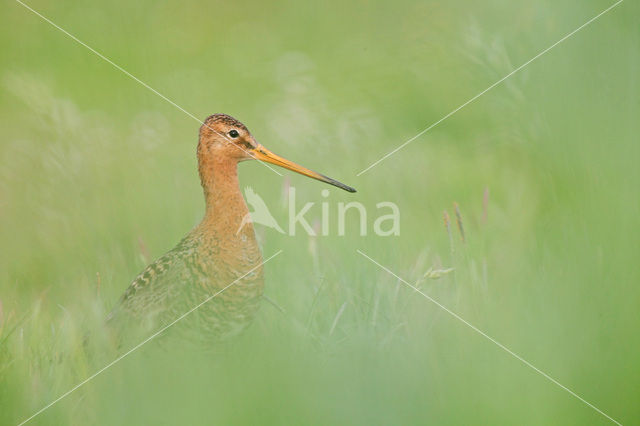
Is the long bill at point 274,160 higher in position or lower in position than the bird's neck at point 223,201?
higher

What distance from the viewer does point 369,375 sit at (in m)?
2.87

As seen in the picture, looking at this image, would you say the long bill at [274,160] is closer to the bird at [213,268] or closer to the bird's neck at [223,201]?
the bird at [213,268]

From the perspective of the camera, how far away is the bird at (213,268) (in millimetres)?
3361

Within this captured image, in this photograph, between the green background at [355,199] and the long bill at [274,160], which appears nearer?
the green background at [355,199]

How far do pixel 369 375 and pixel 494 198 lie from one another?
1980 mm

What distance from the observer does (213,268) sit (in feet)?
11.6

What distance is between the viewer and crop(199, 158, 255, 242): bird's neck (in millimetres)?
3645

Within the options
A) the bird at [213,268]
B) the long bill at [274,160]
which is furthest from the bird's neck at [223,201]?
the long bill at [274,160]

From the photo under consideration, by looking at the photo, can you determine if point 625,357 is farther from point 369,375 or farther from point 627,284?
point 369,375

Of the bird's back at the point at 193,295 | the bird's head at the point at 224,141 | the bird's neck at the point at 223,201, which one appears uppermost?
the bird's head at the point at 224,141

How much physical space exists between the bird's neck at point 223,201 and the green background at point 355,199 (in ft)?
0.77

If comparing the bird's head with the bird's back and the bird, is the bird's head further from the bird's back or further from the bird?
the bird's back

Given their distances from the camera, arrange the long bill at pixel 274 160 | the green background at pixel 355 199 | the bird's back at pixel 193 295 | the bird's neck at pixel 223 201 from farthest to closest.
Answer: the long bill at pixel 274 160 < the bird's neck at pixel 223 201 < the bird's back at pixel 193 295 < the green background at pixel 355 199

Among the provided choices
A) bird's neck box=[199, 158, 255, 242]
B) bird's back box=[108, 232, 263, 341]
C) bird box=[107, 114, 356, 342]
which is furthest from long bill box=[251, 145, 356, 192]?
bird's back box=[108, 232, 263, 341]
